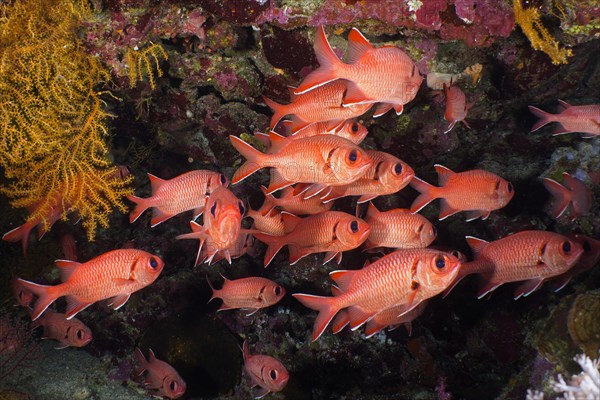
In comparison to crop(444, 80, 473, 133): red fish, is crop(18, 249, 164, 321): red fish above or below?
below

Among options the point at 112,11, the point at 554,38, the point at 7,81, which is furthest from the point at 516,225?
the point at 7,81

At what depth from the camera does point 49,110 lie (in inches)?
162

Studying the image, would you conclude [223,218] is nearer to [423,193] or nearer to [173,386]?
[423,193]

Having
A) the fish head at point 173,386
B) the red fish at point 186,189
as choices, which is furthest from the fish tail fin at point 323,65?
the fish head at point 173,386

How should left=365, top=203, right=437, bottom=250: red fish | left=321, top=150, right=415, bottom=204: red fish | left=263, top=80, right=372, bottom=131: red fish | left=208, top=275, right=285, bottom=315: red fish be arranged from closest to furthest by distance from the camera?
left=263, top=80, right=372, bottom=131: red fish → left=321, top=150, right=415, bottom=204: red fish → left=365, top=203, right=437, bottom=250: red fish → left=208, top=275, right=285, bottom=315: red fish

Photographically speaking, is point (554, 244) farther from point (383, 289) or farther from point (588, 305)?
point (383, 289)

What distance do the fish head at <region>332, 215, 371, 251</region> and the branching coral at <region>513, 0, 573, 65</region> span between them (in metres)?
2.42

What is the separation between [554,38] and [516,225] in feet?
7.87

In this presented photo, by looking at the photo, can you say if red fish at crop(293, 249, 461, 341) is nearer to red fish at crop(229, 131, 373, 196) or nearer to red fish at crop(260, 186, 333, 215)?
red fish at crop(229, 131, 373, 196)

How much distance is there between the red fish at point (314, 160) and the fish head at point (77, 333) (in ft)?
10.5

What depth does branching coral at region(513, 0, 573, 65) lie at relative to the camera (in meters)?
4.07

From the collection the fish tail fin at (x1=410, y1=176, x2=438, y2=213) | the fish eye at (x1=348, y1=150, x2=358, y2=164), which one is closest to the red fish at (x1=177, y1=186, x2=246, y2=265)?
the fish eye at (x1=348, y1=150, x2=358, y2=164)

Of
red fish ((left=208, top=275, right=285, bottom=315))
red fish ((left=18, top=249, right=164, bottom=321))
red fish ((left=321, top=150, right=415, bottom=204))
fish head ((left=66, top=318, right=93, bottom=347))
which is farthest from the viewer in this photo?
fish head ((left=66, top=318, right=93, bottom=347))

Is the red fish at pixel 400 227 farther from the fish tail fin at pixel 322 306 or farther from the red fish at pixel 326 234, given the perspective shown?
the fish tail fin at pixel 322 306
